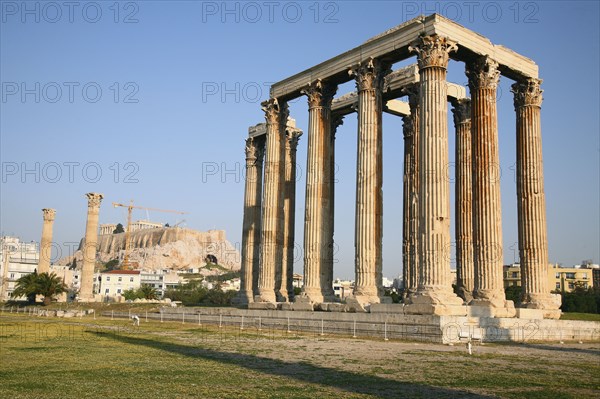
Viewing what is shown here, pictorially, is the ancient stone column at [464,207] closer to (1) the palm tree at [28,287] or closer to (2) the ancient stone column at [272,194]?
(2) the ancient stone column at [272,194]

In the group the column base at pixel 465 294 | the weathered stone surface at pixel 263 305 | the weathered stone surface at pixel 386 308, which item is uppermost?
the column base at pixel 465 294

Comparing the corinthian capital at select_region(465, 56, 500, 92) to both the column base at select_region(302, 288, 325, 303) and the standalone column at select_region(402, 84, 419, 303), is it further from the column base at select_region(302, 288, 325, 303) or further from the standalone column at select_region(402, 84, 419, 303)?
the column base at select_region(302, 288, 325, 303)

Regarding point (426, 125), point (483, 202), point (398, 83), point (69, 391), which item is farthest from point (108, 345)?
point (398, 83)

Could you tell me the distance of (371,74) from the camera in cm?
3538

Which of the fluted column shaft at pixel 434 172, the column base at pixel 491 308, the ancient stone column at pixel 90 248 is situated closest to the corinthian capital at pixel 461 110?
the fluted column shaft at pixel 434 172

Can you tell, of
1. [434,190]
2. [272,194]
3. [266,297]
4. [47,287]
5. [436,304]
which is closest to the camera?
[436,304]

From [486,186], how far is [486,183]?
0.17m

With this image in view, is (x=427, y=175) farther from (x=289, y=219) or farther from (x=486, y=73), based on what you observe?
(x=289, y=219)

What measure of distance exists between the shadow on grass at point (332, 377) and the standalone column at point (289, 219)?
25559 millimetres

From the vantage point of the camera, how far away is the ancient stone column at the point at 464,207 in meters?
34.8

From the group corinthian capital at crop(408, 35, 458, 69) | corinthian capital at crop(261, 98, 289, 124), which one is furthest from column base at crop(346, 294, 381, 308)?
corinthian capital at crop(261, 98, 289, 124)

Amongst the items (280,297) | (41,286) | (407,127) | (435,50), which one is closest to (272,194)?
(280,297)

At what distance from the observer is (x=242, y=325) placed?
37.3m

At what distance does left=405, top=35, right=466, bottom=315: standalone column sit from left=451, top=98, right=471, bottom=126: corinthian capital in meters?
8.96
